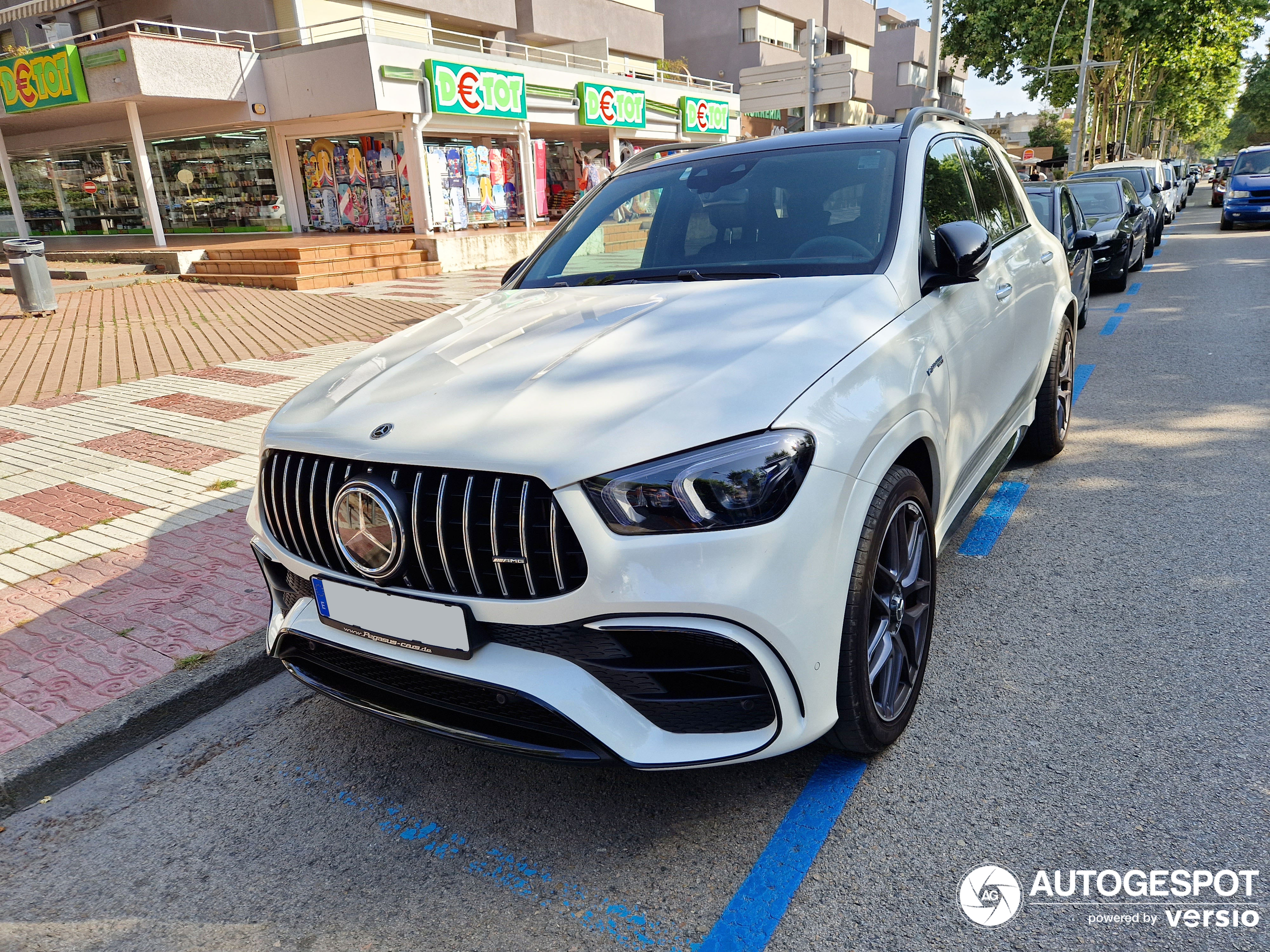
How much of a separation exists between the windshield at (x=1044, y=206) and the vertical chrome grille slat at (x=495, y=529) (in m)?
8.00

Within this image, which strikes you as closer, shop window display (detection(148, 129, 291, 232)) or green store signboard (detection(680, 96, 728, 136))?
shop window display (detection(148, 129, 291, 232))

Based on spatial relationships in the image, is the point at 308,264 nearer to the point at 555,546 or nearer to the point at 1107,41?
the point at 555,546

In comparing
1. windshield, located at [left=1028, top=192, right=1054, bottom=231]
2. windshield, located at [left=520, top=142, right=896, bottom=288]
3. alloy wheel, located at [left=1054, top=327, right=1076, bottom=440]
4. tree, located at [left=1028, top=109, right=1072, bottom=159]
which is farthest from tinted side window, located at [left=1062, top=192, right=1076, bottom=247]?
tree, located at [left=1028, top=109, right=1072, bottom=159]

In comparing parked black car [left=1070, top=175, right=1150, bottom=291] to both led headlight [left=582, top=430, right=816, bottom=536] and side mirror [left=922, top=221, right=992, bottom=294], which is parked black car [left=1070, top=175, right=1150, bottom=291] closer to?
side mirror [left=922, top=221, right=992, bottom=294]

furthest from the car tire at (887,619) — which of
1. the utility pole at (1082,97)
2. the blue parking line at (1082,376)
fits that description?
the utility pole at (1082,97)

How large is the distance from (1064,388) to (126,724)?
5207mm

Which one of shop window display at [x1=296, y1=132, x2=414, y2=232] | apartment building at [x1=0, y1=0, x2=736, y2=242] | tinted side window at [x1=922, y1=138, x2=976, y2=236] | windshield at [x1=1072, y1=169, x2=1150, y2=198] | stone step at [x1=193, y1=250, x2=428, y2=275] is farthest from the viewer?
shop window display at [x1=296, y1=132, x2=414, y2=232]

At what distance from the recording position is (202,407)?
7.88 metres

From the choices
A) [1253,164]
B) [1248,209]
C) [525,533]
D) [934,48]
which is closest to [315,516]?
[525,533]

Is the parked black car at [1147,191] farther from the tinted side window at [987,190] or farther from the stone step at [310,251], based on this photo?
the stone step at [310,251]

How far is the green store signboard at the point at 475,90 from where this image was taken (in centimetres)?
2066

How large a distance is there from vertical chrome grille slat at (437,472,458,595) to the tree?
76.0 metres

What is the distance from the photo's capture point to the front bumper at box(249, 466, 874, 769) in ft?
6.66

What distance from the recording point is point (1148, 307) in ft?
35.9
